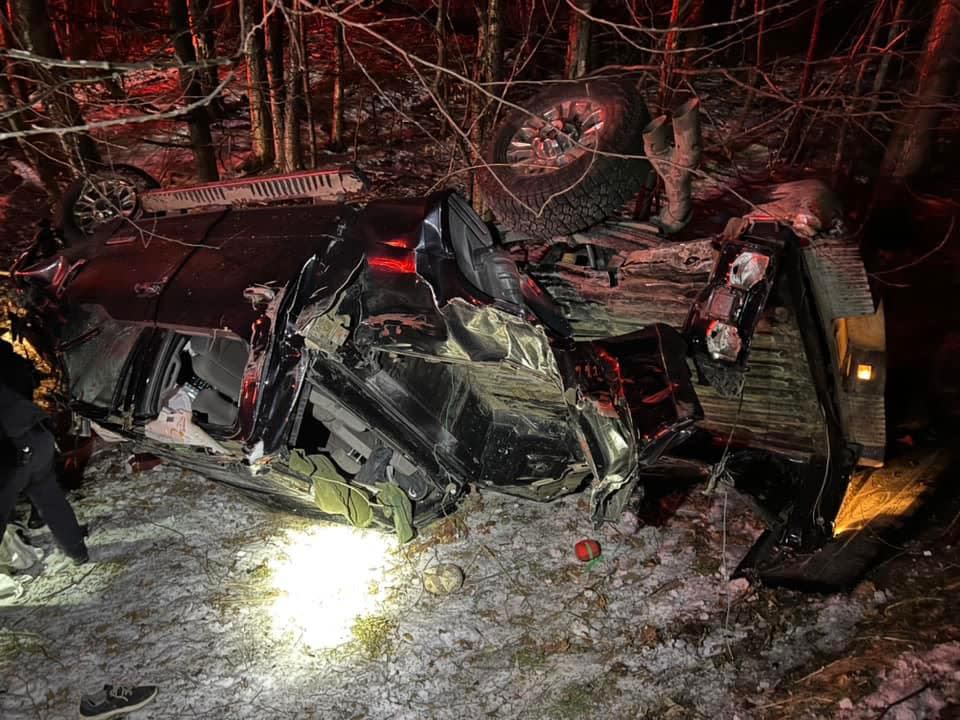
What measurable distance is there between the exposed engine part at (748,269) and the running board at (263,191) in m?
2.05

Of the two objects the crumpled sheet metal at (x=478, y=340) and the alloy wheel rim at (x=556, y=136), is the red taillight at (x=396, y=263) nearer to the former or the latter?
the crumpled sheet metal at (x=478, y=340)

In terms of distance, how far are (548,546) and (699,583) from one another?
0.92 m

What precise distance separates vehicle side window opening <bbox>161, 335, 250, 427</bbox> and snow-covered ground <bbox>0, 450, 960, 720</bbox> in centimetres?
92

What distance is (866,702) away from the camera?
8.84ft

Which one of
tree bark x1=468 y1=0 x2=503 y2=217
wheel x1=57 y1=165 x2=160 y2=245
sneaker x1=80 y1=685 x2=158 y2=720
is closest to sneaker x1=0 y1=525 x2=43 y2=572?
sneaker x1=80 y1=685 x2=158 y2=720

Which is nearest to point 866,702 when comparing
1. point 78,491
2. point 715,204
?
point 78,491

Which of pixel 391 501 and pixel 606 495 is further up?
pixel 606 495

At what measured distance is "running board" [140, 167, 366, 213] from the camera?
3459mm

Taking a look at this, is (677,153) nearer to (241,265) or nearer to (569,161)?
(569,161)

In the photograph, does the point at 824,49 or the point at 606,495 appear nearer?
the point at 606,495

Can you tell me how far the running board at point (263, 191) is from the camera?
11.3 ft

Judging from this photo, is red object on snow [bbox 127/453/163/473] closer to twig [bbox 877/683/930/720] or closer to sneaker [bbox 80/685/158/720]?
sneaker [bbox 80/685/158/720]

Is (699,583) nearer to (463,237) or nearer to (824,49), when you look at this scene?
(463,237)

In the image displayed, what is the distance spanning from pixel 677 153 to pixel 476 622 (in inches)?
118
